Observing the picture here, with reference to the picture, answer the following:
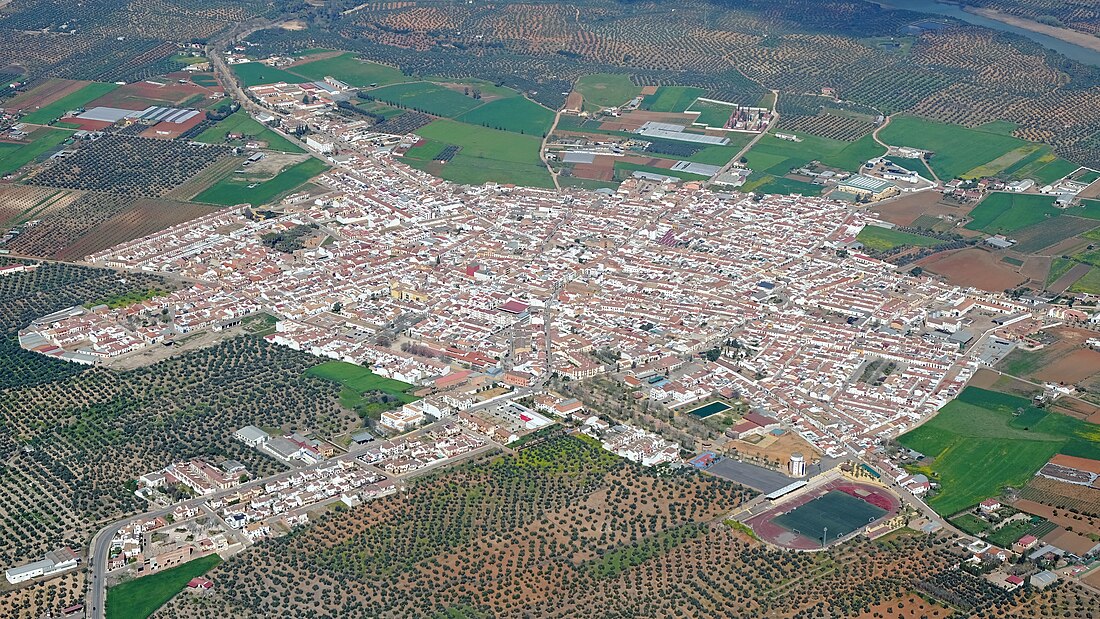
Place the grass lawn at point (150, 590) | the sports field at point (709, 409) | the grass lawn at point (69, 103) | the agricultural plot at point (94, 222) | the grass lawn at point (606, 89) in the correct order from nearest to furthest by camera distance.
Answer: the grass lawn at point (150, 590), the sports field at point (709, 409), the agricultural plot at point (94, 222), the grass lawn at point (69, 103), the grass lawn at point (606, 89)

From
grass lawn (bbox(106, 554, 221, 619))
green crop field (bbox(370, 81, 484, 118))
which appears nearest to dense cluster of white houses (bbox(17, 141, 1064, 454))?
grass lawn (bbox(106, 554, 221, 619))

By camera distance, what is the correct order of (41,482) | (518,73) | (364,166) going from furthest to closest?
(518,73), (364,166), (41,482)

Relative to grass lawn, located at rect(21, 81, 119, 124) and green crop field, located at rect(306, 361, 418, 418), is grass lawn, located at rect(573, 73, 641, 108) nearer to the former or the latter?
grass lawn, located at rect(21, 81, 119, 124)

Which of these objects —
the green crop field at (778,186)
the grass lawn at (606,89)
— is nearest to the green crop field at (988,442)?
the green crop field at (778,186)

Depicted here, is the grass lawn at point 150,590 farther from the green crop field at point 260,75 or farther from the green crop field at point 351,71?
the green crop field at point 351,71

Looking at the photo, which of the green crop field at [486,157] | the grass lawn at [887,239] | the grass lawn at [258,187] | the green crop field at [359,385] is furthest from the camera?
the green crop field at [486,157]

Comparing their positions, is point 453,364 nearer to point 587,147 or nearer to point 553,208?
point 553,208

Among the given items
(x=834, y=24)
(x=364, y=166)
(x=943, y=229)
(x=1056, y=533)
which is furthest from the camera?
(x=834, y=24)

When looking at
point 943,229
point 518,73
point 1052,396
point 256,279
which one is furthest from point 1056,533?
point 518,73
